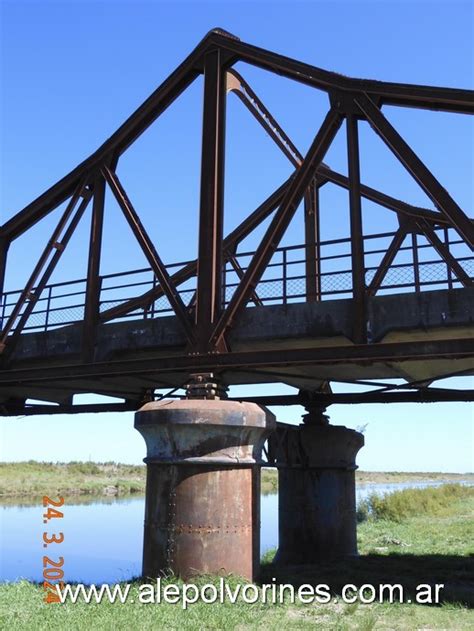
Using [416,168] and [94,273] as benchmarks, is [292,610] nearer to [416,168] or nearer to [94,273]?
[416,168]

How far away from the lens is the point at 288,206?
11.8 m

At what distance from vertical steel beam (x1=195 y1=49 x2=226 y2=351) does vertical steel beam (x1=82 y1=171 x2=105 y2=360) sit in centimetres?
302

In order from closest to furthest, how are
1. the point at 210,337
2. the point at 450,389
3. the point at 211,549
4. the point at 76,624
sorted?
the point at 76,624 < the point at 211,549 < the point at 210,337 < the point at 450,389

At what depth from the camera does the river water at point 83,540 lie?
2308cm

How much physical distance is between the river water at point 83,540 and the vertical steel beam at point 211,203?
771 centimetres

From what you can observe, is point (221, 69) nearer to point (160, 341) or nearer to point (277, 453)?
point (160, 341)

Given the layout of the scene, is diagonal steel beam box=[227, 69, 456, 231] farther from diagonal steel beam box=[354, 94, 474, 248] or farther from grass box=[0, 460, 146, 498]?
grass box=[0, 460, 146, 498]

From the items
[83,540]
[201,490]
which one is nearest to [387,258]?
[201,490]

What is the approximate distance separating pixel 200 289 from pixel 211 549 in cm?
479

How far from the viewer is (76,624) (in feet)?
27.3

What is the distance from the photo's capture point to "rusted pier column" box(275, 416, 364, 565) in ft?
55.2

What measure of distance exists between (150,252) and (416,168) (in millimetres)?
5508

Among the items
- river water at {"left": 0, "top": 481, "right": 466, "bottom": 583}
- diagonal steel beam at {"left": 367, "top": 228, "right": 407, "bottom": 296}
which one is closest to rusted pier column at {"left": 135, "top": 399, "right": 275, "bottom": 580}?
river water at {"left": 0, "top": 481, "right": 466, "bottom": 583}

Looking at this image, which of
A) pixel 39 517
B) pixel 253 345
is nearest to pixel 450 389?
pixel 253 345
